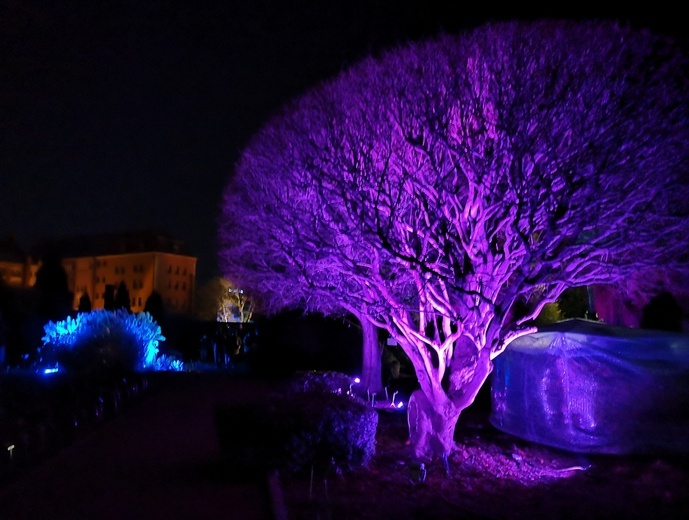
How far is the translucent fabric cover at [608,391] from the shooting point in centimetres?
1059

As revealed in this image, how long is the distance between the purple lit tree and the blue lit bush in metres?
11.1

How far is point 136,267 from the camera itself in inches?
2410

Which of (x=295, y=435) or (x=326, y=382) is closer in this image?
(x=295, y=435)

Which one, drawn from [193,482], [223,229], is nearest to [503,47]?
[193,482]

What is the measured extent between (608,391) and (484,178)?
14.2 ft

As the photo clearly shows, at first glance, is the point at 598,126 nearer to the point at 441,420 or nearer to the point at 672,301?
the point at 441,420

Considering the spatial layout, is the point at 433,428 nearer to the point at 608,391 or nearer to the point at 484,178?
the point at 608,391

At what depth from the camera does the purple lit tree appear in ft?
29.6

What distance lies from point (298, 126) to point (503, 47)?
3.95 m

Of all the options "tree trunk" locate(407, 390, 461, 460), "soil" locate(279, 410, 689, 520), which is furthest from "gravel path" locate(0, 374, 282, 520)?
"tree trunk" locate(407, 390, 461, 460)

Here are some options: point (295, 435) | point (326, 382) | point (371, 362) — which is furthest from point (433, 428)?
point (371, 362)

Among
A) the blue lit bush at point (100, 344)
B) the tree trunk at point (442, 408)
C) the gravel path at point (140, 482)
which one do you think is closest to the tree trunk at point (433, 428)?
the tree trunk at point (442, 408)

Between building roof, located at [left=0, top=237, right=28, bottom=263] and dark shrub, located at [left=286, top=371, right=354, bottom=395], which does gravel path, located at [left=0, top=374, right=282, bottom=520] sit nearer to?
dark shrub, located at [left=286, top=371, right=354, bottom=395]

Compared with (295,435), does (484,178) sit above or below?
above
